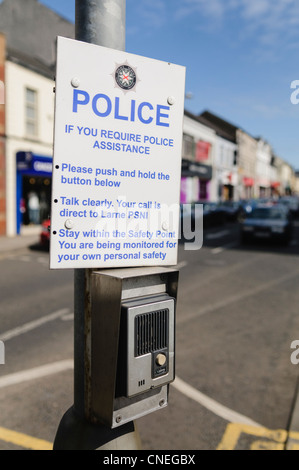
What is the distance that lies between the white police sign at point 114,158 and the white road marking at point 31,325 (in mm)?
4569

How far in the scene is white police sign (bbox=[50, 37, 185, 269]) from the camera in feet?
5.28

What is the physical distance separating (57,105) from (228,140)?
45.6 meters

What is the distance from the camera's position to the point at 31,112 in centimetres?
1875

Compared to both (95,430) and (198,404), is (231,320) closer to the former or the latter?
(198,404)

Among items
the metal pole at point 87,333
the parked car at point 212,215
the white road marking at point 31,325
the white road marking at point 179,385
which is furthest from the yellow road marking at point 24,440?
the parked car at point 212,215

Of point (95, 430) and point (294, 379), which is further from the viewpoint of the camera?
point (294, 379)

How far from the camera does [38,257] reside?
13203mm

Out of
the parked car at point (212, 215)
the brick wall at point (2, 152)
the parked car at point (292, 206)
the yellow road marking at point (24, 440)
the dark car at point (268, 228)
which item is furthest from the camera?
the parked car at point (292, 206)

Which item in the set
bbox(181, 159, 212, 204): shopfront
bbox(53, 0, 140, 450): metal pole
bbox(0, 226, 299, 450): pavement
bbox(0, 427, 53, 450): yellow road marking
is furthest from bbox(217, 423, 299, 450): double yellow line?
bbox(181, 159, 212, 204): shopfront

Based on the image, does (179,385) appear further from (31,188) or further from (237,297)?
(31,188)

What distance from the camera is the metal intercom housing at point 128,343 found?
1609mm

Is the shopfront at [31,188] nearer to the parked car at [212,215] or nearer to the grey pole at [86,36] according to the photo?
the parked car at [212,215]

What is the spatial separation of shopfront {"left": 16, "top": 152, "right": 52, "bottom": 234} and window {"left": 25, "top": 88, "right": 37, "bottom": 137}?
123 cm
